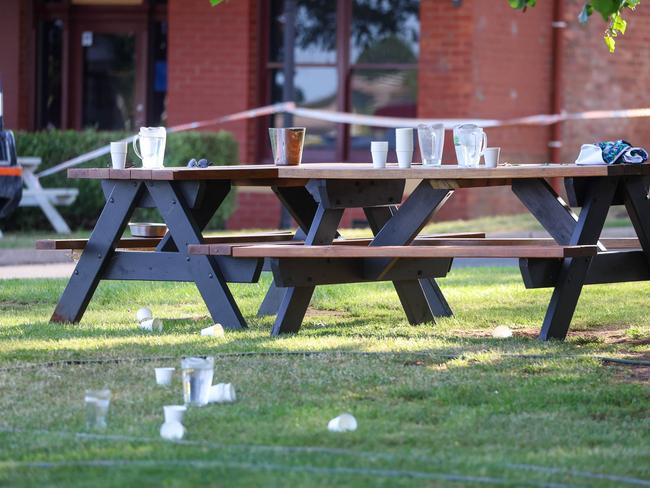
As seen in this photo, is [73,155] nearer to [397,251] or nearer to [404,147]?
[404,147]

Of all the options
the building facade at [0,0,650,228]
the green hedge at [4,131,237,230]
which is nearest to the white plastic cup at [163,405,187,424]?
the green hedge at [4,131,237,230]

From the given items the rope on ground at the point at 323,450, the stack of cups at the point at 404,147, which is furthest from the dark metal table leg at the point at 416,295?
the rope on ground at the point at 323,450

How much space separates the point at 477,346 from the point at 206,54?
11807 millimetres

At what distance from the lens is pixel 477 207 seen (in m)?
16.9

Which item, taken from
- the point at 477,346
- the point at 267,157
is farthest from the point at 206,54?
the point at 477,346

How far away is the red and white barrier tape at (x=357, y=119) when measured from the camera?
1623 cm

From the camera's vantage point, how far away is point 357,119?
16.7 meters

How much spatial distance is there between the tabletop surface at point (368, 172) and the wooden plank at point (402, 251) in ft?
1.19

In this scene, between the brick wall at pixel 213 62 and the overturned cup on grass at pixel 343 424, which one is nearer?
the overturned cup on grass at pixel 343 424

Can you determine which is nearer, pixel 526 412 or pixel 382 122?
pixel 526 412

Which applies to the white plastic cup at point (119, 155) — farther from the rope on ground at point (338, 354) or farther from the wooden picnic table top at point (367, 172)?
the rope on ground at point (338, 354)

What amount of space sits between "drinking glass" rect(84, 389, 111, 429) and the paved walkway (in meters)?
6.00

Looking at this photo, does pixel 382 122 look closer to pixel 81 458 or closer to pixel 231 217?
pixel 231 217

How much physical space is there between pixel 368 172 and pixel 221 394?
2029mm
